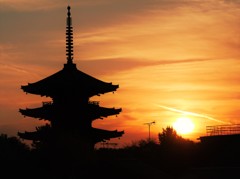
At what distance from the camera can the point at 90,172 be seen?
2675 inches

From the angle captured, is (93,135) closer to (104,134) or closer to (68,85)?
(104,134)

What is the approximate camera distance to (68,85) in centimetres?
7381

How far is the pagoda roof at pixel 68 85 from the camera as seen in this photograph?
7425 centimetres

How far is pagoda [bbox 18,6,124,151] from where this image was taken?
73.6 metres

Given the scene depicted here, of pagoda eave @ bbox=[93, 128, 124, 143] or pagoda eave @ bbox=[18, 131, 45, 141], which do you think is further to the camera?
pagoda eave @ bbox=[93, 128, 124, 143]

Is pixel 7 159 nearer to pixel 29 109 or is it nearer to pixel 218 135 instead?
pixel 29 109

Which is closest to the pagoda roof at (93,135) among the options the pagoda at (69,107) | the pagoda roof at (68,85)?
the pagoda at (69,107)

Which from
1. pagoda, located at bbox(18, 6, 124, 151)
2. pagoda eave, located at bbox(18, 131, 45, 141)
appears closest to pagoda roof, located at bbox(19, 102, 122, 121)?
pagoda, located at bbox(18, 6, 124, 151)

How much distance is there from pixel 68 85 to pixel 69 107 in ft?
8.86

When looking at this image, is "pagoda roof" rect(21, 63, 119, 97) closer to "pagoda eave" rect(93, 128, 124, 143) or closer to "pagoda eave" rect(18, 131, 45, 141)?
"pagoda eave" rect(93, 128, 124, 143)

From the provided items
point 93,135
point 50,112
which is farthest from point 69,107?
point 93,135

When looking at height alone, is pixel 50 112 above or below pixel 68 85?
below

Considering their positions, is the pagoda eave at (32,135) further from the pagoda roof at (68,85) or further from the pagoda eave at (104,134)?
the pagoda eave at (104,134)

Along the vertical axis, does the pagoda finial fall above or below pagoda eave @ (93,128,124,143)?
above
